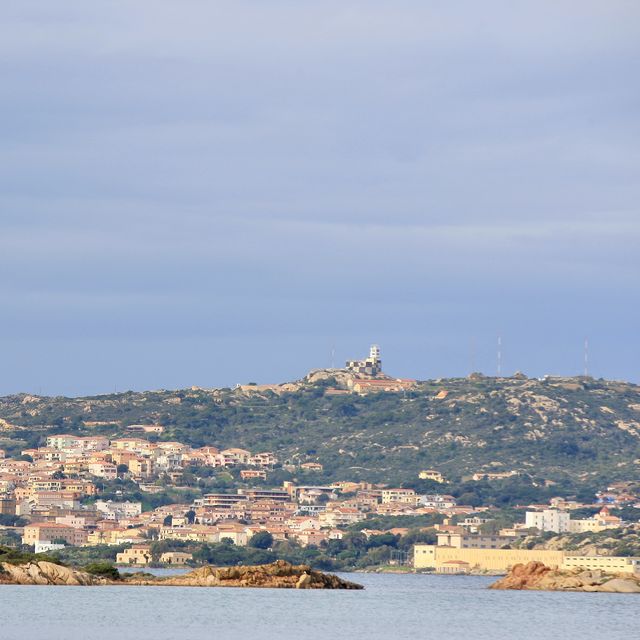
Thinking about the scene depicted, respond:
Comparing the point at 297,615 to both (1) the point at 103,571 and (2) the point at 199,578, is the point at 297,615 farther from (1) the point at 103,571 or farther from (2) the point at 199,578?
(1) the point at 103,571

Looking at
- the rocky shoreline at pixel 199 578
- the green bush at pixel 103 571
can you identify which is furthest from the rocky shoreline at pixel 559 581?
the green bush at pixel 103 571

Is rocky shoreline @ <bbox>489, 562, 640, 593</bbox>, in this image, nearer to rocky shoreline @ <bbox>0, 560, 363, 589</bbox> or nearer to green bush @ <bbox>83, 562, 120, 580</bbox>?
rocky shoreline @ <bbox>0, 560, 363, 589</bbox>

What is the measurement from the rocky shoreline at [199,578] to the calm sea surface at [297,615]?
2.87 meters

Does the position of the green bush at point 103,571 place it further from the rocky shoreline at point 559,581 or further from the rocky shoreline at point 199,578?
the rocky shoreline at point 559,581

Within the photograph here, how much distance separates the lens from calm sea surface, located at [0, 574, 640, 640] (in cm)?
9031

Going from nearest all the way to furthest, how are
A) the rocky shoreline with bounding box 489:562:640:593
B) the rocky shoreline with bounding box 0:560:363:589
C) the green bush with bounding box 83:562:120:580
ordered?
1. the rocky shoreline with bounding box 0:560:363:589
2. the green bush with bounding box 83:562:120:580
3. the rocky shoreline with bounding box 489:562:640:593

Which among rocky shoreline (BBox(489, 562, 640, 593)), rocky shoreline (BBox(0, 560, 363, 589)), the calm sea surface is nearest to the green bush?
rocky shoreline (BBox(0, 560, 363, 589))

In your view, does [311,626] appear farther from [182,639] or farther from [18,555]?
[18,555]

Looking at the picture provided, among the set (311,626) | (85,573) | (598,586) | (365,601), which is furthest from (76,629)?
(598,586)

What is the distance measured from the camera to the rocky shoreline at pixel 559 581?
509ft

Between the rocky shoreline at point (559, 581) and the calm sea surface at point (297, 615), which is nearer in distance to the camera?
the calm sea surface at point (297, 615)

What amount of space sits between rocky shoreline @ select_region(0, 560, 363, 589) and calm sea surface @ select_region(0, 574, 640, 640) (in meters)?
2.87

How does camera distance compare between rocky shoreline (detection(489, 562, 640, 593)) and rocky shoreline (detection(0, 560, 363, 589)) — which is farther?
rocky shoreline (detection(489, 562, 640, 593))

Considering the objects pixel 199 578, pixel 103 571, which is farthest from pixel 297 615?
pixel 103 571
